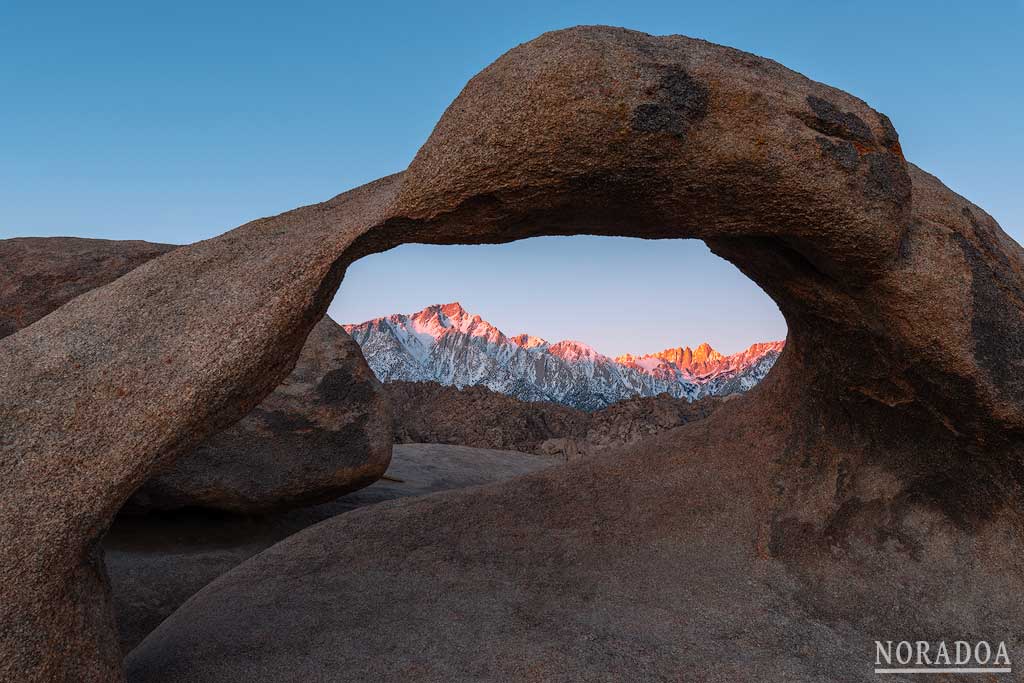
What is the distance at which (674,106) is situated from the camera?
3.10m

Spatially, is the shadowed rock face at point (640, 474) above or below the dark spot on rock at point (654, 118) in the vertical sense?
below

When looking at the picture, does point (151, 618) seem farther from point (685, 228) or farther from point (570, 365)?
point (570, 365)

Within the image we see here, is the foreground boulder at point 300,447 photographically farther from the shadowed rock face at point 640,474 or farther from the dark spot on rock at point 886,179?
the dark spot on rock at point 886,179

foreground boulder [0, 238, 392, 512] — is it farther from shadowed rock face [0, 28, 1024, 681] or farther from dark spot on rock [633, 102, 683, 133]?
dark spot on rock [633, 102, 683, 133]

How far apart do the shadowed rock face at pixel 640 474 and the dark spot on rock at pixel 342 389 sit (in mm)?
1455

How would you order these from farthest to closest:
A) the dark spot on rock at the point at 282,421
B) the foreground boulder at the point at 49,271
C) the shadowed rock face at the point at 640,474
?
1. the dark spot on rock at the point at 282,421
2. the foreground boulder at the point at 49,271
3. the shadowed rock face at the point at 640,474

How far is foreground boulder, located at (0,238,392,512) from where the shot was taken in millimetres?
5348

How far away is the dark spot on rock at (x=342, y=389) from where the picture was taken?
20.8 feet

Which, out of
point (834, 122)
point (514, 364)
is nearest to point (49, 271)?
point (834, 122)

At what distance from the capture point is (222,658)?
12.2 ft

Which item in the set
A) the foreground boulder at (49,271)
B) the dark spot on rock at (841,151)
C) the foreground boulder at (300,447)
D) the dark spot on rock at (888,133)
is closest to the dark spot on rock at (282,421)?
the foreground boulder at (300,447)

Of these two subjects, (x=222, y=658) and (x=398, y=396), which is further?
(x=398, y=396)

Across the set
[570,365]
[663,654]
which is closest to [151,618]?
[663,654]

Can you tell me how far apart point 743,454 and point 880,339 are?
56.5 inches
